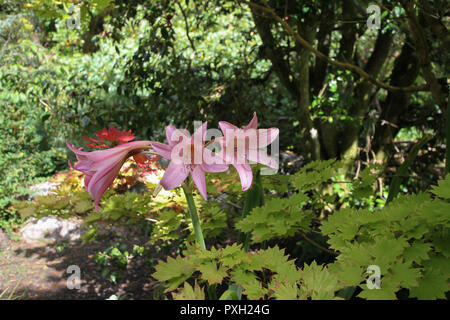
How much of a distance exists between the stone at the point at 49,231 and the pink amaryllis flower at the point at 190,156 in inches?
163

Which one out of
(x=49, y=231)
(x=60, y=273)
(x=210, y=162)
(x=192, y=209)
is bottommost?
(x=60, y=273)

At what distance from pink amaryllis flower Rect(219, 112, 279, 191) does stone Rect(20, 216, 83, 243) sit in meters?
4.14

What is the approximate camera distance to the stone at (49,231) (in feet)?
14.3

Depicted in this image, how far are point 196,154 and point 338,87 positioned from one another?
2450mm

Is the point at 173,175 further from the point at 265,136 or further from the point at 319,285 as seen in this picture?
the point at 319,285

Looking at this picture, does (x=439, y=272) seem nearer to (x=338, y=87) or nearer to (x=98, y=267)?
(x=338, y=87)

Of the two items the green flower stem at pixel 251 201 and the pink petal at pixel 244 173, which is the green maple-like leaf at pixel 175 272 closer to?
the pink petal at pixel 244 173

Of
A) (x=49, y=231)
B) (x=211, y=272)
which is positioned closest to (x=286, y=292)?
(x=211, y=272)

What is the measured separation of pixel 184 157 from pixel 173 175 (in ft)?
0.12

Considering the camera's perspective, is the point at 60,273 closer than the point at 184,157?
No

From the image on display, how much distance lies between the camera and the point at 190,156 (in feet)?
1.98

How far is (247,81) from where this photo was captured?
9.58ft

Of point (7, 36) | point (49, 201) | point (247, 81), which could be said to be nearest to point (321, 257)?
point (247, 81)

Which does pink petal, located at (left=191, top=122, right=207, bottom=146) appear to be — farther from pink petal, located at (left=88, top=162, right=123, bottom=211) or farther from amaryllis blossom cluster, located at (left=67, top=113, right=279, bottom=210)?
pink petal, located at (left=88, top=162, right=123, bottom=211)
